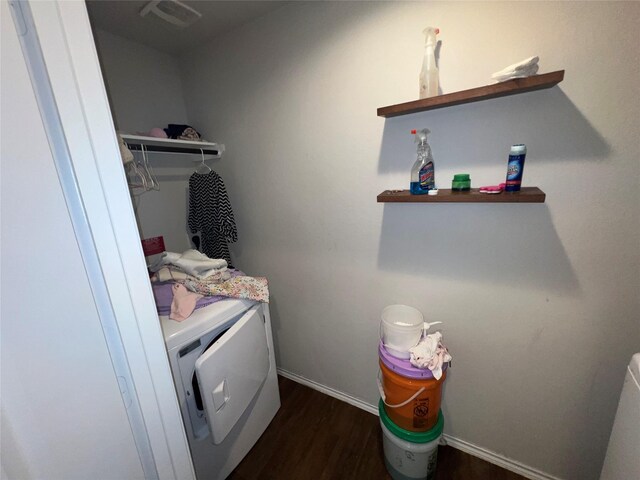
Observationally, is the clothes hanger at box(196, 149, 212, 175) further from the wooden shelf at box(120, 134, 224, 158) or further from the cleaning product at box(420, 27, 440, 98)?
the cleaning product at box(420, 27, 440, 98)

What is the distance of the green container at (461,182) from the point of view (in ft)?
3.57

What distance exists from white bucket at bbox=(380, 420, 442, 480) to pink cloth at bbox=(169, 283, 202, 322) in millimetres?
1158

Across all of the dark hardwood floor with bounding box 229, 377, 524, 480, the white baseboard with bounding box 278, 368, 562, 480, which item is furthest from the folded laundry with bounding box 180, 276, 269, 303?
the white baseboard with bounding box 278, 368, 562, 480

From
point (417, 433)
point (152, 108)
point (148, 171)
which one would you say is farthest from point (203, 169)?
point (417, 433)

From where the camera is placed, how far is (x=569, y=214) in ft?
3.37

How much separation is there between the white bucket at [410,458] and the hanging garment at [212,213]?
1.52 m

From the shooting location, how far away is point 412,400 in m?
1.17

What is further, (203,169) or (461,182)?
(203,169)

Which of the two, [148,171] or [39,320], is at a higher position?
[148,171]

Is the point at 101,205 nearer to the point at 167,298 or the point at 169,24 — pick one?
the point at 167,298

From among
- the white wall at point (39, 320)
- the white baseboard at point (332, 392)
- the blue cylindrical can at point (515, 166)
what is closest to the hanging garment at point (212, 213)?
the white baseboard at point (332, 392)

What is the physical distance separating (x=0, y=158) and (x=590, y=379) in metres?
1.97

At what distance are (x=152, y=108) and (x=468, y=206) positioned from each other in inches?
84.0

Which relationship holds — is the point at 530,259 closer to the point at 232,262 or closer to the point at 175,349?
the point at 175,349
